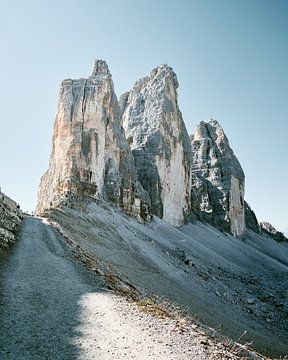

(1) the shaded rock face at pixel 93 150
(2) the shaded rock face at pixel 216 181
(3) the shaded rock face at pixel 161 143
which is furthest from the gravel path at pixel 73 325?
(2) the shaded rock face at pixel 216 181

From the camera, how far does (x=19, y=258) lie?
18.4 m

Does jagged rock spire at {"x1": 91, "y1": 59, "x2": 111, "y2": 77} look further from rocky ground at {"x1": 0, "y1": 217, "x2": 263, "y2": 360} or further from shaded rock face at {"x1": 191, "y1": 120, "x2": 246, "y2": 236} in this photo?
rocky ground at {"x1": 0, "y1": 217, "x2": 263, "y2": 360}

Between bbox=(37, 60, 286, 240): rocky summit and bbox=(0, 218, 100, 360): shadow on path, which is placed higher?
bbox=(37, 60, 286, 240): rocky summit

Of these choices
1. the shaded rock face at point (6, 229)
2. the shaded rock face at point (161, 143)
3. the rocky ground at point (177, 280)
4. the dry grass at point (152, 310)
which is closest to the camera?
the dry grass at point (152, 310)

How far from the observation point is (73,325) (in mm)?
10375

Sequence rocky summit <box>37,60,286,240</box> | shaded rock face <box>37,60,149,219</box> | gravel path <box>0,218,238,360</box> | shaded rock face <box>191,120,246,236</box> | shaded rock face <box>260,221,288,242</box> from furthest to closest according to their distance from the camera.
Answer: shaded rock face <box>260,221,288,242</box>
shaded rock face <box>191,120,246,236</box>
rocky summit <box>37,60,286,240</box>
shaded rock face <box>37,60,149,219</box>
gravel path <box>0,218,238,360</box>

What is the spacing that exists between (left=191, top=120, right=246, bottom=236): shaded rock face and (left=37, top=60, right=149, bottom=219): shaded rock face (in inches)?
1581

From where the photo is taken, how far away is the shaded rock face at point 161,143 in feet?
271

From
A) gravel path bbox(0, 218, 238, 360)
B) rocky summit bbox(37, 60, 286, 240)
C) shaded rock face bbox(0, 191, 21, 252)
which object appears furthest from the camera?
rocky summit bbox(37, 60, 286, 240)

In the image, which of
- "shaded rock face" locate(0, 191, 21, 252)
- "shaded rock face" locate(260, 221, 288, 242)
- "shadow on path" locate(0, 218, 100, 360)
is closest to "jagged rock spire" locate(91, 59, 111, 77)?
"shaded rock face" locate(0, 191, 21, 252)

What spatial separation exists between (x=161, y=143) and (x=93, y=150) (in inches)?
1070

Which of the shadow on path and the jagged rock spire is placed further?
the jagged rock spire

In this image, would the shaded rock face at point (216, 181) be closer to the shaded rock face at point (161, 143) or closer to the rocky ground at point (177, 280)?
the shaded rock face at point (161, 143)

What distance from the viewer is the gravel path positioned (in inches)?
340
